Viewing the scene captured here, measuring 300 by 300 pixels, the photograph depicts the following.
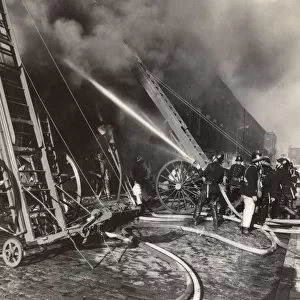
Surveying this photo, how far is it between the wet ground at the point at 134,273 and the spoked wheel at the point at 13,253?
9 centimetres

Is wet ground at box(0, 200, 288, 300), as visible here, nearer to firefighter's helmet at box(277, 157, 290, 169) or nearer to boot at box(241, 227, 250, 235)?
boot at box(241, 227, 250, 235)

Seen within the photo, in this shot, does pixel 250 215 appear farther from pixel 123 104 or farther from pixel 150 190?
pixel 123 104

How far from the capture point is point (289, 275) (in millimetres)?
3750

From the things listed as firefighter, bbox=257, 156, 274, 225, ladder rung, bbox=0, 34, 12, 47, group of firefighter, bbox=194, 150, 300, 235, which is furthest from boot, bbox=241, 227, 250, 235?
ladder rung, bbox=0, 34, 12, 47

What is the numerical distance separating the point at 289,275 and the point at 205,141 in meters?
16.2

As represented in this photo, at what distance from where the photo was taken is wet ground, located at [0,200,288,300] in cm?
323

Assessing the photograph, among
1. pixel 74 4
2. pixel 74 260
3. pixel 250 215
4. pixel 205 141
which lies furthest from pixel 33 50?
pixel 205 141

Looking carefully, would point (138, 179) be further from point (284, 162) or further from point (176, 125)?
point (284, 162)

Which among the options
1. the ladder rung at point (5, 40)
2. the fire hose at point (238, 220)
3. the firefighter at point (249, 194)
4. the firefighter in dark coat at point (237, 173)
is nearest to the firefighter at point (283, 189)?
the firefighter in dark coat at point (237, 173)

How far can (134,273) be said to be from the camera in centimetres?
381

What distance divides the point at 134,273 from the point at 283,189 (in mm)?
5611

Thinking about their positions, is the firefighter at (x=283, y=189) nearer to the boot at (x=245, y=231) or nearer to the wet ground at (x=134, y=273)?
the boot at (x=245, y=231)

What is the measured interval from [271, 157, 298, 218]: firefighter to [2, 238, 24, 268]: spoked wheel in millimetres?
5720

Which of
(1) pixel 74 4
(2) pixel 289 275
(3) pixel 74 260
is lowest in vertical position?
(2) pixel 289 275
